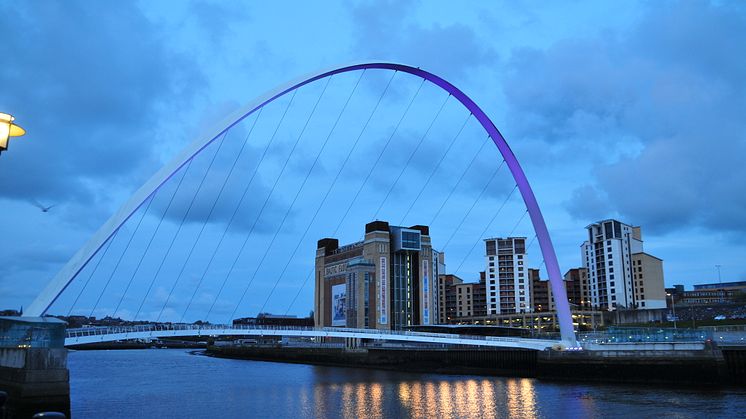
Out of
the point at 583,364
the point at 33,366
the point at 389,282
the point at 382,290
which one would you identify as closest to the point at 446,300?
the point at 389,282

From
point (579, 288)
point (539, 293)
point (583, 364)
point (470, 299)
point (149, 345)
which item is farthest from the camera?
point (149, 345)

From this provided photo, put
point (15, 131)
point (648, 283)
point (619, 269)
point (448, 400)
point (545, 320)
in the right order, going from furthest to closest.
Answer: point (545, 320) < point (619, 269) < point (648, 283) < point (448, 400) < point (15, 131)

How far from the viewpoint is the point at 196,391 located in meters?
32.7

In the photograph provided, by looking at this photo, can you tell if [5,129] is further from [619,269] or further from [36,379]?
[619,269]

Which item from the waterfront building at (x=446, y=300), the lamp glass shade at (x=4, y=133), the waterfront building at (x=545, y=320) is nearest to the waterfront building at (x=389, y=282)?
the waterfront building at (x=545, y=320)

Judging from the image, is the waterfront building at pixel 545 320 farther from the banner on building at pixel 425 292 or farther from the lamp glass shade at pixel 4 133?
the lamp glass shade at pixel 4 133

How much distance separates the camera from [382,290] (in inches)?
3238

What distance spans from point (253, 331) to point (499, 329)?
37.6m

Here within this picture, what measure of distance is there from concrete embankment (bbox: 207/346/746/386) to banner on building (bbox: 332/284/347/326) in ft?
93.9

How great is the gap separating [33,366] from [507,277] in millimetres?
110352

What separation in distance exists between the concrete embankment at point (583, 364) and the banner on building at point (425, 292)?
24.7m

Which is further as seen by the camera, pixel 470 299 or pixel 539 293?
pixel 470 299

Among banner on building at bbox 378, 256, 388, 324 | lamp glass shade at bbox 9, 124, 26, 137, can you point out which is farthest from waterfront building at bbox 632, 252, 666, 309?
lamp glass shade at bbox 9, 124, 26, 137

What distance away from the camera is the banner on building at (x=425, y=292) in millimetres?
83375
